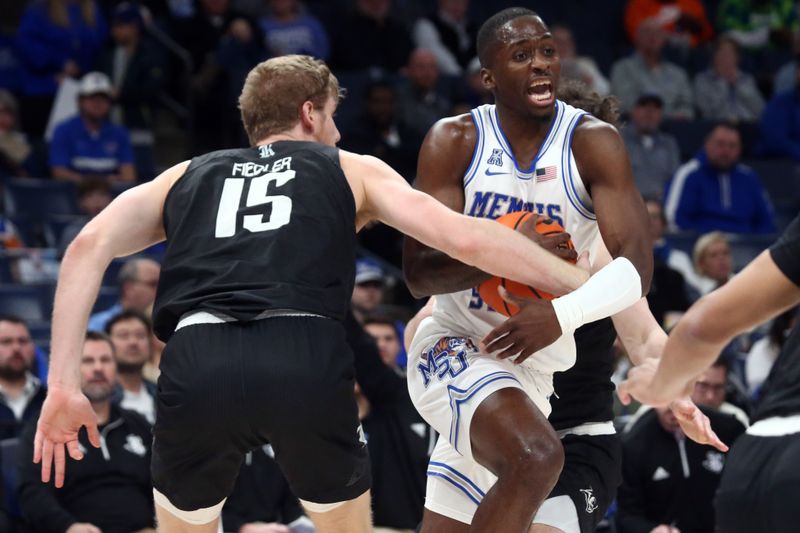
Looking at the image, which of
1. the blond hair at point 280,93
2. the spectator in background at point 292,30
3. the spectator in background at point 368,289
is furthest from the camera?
the spectator in background at point 292,30

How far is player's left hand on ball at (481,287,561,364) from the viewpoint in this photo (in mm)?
4309

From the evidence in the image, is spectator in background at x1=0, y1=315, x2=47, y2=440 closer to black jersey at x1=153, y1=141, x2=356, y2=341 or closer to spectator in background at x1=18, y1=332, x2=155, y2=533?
spectator in background at x1=18, y1=332, x2=155, y2=533

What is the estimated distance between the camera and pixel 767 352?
30.4 feet

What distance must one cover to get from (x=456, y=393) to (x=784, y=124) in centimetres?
1056

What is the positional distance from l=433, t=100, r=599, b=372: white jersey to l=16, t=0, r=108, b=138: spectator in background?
807 centimetres

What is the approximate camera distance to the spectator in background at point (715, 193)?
1262cm

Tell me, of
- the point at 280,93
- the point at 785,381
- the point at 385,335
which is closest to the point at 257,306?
the point at 280,93

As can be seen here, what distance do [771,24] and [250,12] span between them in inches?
259

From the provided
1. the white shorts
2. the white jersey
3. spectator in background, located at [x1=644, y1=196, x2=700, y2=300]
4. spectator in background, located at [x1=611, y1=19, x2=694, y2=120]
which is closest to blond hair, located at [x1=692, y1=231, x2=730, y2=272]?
spectator in background, located at [x1=644, y1=196, x2=700, y2=300]

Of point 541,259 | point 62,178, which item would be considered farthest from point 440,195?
point 62,178

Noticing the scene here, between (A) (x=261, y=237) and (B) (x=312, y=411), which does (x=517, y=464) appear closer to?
(B) (x=312, y=411)

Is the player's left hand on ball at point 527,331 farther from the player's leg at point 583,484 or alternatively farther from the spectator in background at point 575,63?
the spectator in background at point 575,63

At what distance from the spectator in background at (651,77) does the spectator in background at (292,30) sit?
3.27 meters

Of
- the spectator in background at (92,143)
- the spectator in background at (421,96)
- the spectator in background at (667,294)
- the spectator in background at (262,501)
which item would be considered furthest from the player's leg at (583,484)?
the spectator in background at (421,96)
